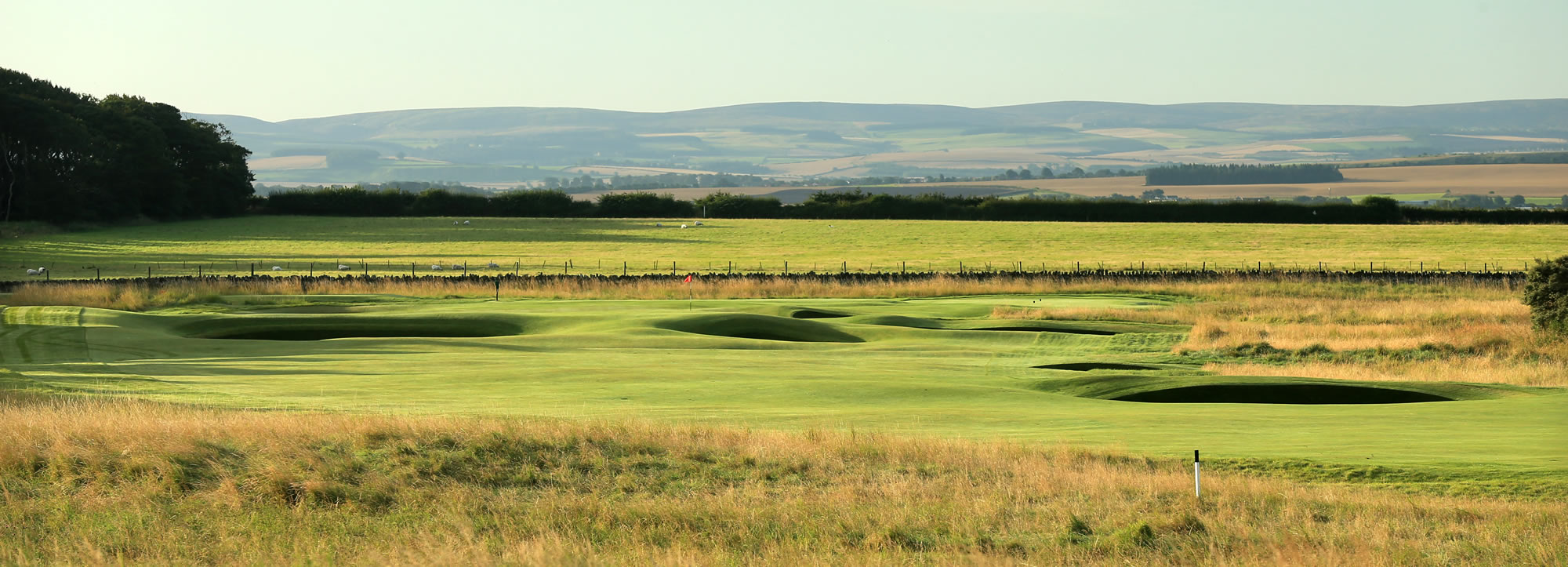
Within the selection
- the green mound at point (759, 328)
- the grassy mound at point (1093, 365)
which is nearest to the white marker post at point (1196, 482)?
the grassy mound at point (1093, 365)

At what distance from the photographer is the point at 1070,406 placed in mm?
20078

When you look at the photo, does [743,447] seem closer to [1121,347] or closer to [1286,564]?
[1286,564]

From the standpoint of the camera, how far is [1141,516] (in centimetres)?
1178

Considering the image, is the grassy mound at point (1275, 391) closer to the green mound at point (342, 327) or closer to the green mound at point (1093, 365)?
the green mound at point (1093, 365)

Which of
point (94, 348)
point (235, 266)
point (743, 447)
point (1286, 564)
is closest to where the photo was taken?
point (1286, 564)

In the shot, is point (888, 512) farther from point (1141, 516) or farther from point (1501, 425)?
point (1501, 425)

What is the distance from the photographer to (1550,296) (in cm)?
3350

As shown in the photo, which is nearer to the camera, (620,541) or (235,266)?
(620,541)

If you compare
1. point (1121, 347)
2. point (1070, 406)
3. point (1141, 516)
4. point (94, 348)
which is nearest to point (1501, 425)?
point (1070, 406)

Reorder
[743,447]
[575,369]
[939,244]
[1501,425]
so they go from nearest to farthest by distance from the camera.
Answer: [743,447] → [1501,425] → [575,369] → [939,244]

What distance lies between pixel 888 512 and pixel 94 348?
20.9 metres

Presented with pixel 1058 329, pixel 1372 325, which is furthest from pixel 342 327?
pixel 1372 325

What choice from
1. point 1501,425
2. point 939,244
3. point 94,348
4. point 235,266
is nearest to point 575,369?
point 94,348

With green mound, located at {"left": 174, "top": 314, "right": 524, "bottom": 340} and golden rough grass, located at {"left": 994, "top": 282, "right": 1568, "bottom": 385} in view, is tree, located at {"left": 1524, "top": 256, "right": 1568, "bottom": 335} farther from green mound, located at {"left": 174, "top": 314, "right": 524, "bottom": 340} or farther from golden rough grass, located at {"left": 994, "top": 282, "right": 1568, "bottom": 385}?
green mound, located at {"left": 174, "top": 314, "right": 524, "bottom": 340}
